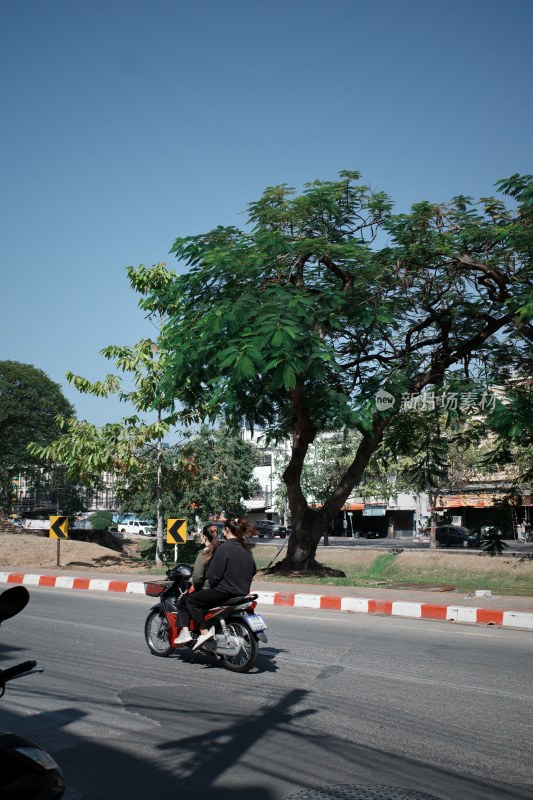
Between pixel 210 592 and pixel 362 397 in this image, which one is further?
pixel 362 397

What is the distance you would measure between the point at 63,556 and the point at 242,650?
61.7 feet

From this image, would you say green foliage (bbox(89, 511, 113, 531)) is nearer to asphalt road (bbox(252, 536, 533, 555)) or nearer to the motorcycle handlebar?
asphalt road (bbox(252, 536, 533, 555))

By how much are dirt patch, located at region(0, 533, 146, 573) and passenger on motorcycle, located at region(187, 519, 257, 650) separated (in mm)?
14645

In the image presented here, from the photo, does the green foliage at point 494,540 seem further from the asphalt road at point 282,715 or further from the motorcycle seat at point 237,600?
the motorcycle seat at point 237,600

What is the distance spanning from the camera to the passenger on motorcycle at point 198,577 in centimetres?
832

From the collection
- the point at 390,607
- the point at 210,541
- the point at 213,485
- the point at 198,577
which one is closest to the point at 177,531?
the point at 390,607

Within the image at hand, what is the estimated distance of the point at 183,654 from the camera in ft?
29.5

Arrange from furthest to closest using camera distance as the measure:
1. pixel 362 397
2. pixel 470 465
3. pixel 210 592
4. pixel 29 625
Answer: pixel 470 465 < pixel 362 397 < pixel 29 625 < pixel 210 592

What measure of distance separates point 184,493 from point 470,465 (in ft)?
50.1

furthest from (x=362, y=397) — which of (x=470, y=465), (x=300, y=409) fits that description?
(x=470, y=465)

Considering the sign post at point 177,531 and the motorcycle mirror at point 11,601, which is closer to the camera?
the motorcycle mirror at point 11,601

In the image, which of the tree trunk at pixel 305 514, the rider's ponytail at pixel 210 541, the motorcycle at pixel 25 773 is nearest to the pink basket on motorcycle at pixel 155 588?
the rider's ponytail at pixel 210 541

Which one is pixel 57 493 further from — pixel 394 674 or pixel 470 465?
pixel 394 674

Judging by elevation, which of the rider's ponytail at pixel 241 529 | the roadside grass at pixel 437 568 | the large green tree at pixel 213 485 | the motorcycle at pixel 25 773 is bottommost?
the roadside grass at pixel 437 568
